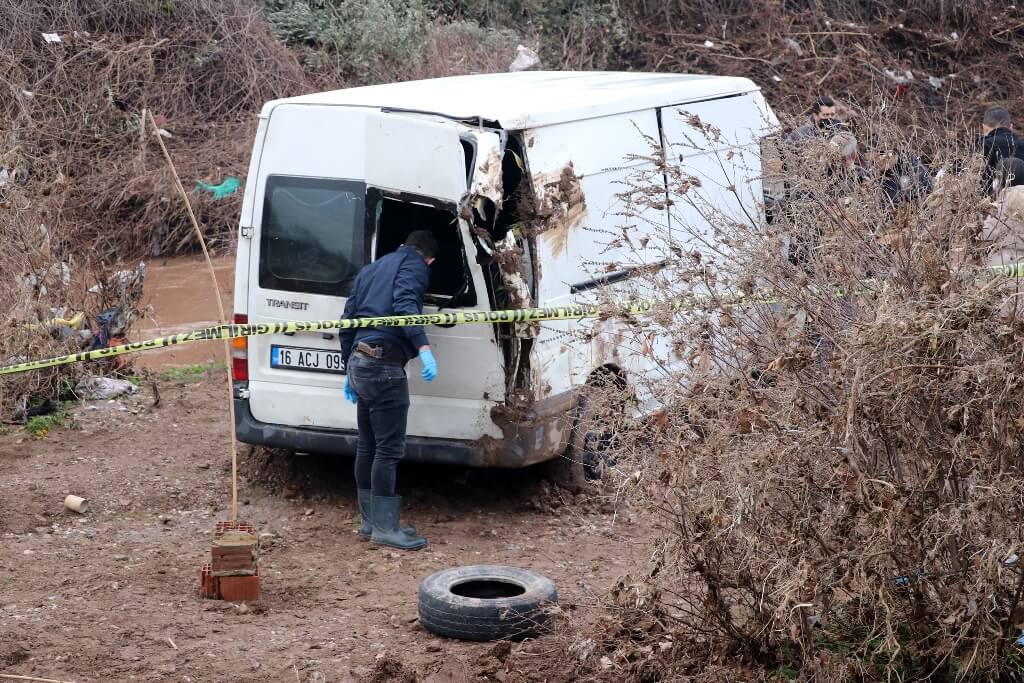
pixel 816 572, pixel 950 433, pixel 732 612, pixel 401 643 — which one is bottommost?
pixel 401 643

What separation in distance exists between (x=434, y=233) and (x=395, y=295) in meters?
0.68

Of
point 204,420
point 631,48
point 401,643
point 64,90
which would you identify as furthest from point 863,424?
point 631,48

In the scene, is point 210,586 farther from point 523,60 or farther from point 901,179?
point 523,60

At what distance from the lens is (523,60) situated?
16.2 meters

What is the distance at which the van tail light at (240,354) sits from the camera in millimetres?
6961

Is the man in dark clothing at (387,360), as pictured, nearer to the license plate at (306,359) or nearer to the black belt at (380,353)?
the black belt at (380,353)

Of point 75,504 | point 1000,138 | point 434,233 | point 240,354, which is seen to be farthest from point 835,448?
point 1000,138

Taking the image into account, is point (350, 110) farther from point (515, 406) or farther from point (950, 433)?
point (950, 433)

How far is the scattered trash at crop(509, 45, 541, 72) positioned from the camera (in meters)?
16.0

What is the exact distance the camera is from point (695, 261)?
4387 mm

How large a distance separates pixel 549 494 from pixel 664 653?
9.09 feet

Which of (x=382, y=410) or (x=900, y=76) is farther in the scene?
(x=900, y=76)

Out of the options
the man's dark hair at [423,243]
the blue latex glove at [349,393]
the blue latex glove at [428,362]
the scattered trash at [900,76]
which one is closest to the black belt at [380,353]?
the blue latex glove at [428,362]

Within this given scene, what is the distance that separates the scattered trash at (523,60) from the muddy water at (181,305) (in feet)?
15.5
